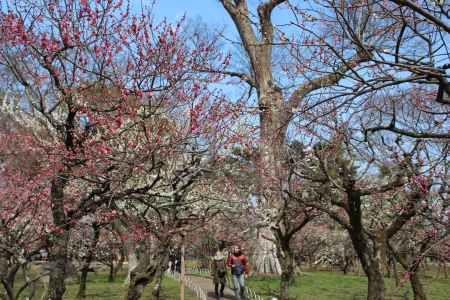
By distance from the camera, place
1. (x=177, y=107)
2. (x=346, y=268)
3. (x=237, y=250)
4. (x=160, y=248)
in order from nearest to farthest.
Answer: (x=177, y=107) < (x=160, y=248) < (x=237, y=250) < (x=346, y=268)

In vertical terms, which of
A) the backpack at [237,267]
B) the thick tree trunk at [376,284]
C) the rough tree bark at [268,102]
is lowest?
the thick tree trunk at [376,284]

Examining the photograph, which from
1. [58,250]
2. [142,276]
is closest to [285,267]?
[142,276]

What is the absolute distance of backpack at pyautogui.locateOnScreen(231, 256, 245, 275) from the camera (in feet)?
37.8

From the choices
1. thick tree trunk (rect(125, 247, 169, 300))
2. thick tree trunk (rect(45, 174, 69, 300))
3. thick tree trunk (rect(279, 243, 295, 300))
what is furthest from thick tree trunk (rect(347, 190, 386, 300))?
thick tree trunk (rect(45, 174, 69, 300))

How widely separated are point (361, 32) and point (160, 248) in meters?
6.58

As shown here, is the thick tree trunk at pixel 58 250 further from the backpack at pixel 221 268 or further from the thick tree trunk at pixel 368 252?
the backpack at pixel 221 268

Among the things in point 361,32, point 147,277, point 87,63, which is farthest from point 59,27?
point 147,277

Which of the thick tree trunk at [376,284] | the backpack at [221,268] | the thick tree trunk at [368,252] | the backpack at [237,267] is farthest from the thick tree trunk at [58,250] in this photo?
the backpack at [221,268]

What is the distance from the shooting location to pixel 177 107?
716 centimetres

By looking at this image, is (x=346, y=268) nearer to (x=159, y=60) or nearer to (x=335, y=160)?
(x=335, y=160)

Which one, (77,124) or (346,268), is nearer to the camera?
(77,124)

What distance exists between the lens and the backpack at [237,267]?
11.5m

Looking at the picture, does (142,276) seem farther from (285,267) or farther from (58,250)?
(285,267)

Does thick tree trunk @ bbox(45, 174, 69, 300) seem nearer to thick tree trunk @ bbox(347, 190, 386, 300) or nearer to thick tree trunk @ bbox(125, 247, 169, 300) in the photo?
thick tree trunk @ bbox(125, 247, 169, 300)
